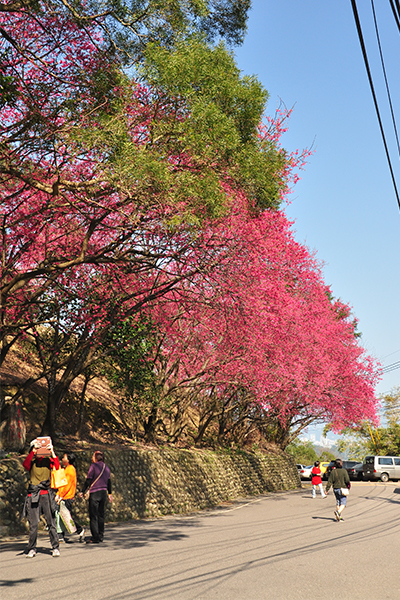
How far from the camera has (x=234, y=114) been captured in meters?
11.5

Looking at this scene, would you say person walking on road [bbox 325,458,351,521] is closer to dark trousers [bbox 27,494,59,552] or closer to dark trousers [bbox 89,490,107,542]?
dark trousers [bbox 89,490,107,542]

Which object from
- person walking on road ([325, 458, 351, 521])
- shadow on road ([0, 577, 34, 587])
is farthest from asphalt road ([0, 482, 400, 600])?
person walking on road ([325, 458, 351, 521])

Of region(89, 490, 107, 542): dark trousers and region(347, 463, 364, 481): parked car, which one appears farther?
region(347, 463, 364, 481): parked car

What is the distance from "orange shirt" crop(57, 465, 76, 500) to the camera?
988cm

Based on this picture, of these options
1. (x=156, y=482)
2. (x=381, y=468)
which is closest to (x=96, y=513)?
(x=156, y=482)

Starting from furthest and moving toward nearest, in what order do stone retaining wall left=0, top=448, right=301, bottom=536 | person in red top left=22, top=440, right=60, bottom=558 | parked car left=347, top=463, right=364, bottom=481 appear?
parked car left=347, top=463, right=364, bottom=481 → stone retaining wall left=0, top=448, right=301, bottom=536 → person in red top left=22, top=440, right=60, bottom=558

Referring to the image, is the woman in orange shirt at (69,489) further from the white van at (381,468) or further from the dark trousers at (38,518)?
the white van at (381,468)

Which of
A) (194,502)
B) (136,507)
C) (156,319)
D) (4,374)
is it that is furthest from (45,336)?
(194,502)

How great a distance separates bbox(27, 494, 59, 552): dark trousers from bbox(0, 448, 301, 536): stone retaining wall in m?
2.55

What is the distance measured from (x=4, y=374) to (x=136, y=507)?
5912 mm

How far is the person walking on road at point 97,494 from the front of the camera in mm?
9750

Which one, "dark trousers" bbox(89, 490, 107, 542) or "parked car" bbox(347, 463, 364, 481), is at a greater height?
"dark trousers" bbox(89, 490, 107, 542)

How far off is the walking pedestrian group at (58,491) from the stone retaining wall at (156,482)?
151 centimetres

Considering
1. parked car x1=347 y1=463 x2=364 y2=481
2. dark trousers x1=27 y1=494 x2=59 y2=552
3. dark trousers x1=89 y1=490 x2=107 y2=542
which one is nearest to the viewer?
dark trousers x1=27 y1=494 x2=59 y2=552
